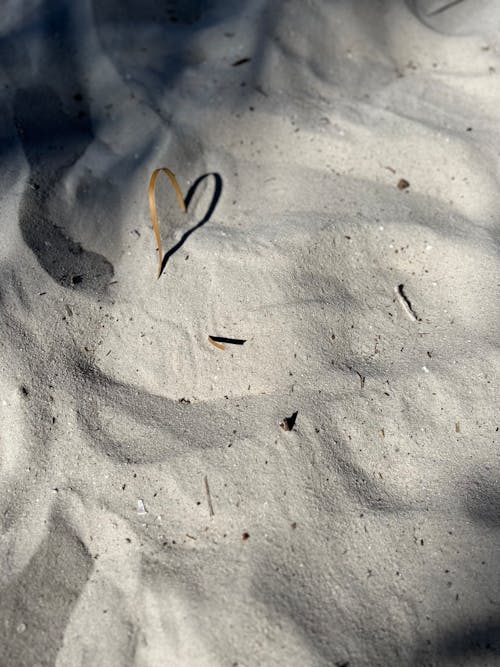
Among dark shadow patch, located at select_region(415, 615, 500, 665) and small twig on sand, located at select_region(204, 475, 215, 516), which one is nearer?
dark shadow patch, located at select_region(415, 615, 500, 665)

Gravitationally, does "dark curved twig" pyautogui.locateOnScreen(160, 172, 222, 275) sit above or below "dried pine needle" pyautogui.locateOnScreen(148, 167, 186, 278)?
below

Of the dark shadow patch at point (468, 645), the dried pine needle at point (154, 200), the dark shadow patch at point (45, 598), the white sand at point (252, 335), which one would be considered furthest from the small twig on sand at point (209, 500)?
the dried pine needle at point (154, 200)

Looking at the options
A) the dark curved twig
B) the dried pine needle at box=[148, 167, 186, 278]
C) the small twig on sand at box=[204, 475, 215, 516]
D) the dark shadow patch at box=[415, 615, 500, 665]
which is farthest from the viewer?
the dark curved twig

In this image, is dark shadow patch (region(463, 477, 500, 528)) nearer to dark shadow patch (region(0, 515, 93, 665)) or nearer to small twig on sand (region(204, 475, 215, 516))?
small twig on sand (region(204, 475, 215, 516))

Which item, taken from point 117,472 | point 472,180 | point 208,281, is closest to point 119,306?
point 208,281

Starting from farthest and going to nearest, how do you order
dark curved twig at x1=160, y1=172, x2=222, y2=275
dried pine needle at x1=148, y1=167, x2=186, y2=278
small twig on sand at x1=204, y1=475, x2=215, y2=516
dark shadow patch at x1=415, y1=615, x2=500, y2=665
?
dark curved twig at x1=160, y1=172, x2=222, y2=275 → dried pine needle at x1=148, y1=167, x2=186, y2=278 → small twig on sand at x1=204, y1=475, x2=215, y2=516 → dark shadow patch at x1=415, y1=615, x2=500, y2=665

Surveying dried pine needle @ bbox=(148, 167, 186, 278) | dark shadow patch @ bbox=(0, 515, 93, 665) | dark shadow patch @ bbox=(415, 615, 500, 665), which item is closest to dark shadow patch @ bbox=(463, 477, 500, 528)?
dark shadow patch @ bbox=(415, 615, 500, 665)

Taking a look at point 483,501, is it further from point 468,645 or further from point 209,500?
point 209,500

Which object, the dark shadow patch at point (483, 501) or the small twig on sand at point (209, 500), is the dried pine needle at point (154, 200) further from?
the dark shadow patch at point (483, 501)

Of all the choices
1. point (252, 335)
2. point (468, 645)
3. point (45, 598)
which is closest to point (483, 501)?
point (468, 645)

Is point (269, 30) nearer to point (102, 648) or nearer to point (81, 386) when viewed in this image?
point (81, 386)
